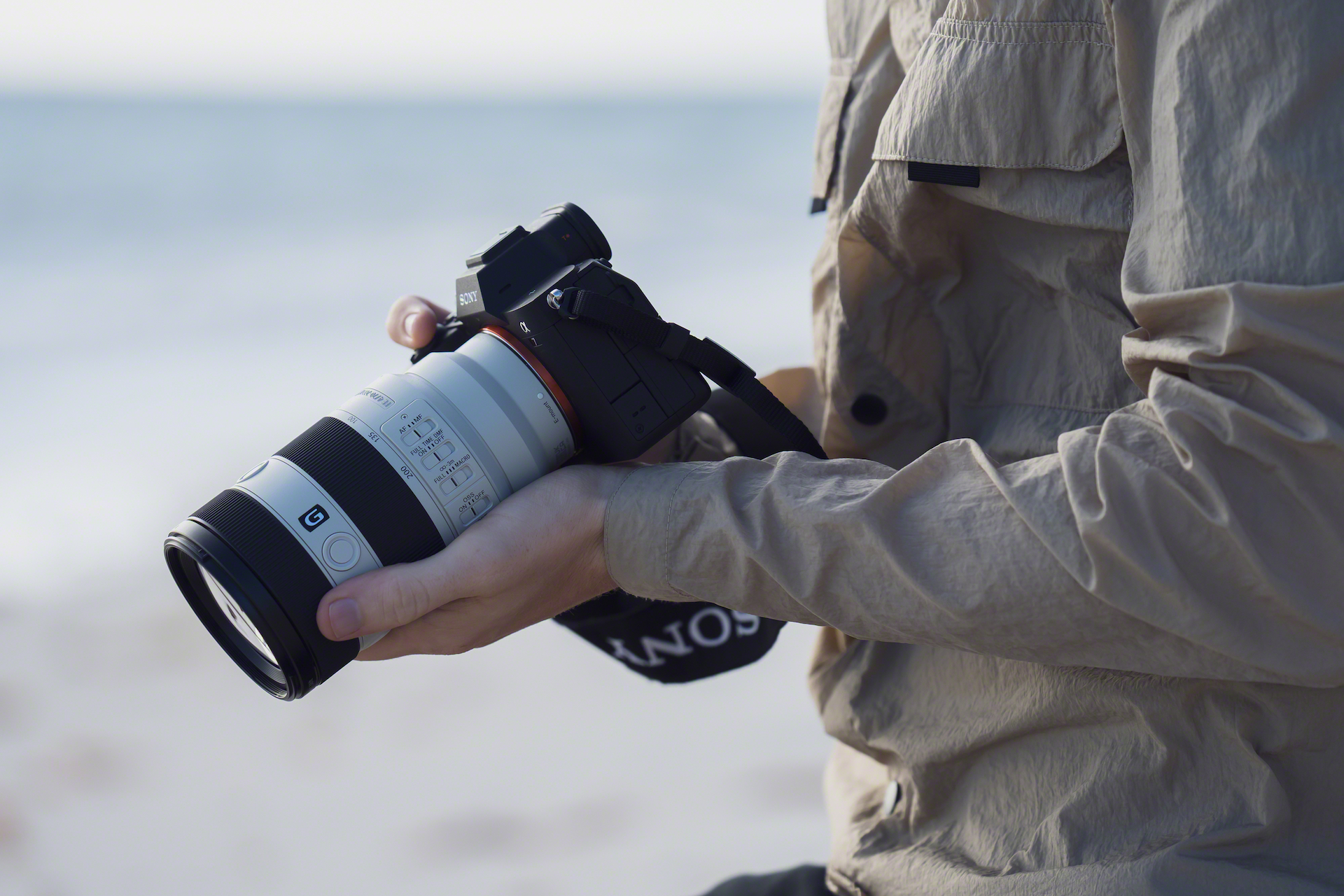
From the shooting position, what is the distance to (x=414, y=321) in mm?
893

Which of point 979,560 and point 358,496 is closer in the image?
point 979,560

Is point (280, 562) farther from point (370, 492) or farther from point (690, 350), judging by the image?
point (690, 350)

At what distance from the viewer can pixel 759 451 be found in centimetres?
95

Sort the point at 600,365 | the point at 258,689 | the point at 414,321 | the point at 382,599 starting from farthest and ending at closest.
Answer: the point at 258,689 → the point at 414,321 → the point at 600,365 → the point at 382,599

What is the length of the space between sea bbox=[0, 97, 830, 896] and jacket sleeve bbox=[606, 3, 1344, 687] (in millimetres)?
1314

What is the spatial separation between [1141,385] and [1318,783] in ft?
0.83

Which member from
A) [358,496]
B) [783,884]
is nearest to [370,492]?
[358,496]

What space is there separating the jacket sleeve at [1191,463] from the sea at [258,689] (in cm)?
131

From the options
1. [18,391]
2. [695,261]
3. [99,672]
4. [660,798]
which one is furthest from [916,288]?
[695,261]

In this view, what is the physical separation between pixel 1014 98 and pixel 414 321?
488mm

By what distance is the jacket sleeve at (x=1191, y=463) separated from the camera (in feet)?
1.67

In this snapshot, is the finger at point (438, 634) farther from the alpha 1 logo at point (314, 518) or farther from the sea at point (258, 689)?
the sea at point (258, 689)

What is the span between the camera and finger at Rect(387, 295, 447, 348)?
891mm

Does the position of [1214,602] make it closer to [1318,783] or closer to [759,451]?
[1318,783]
